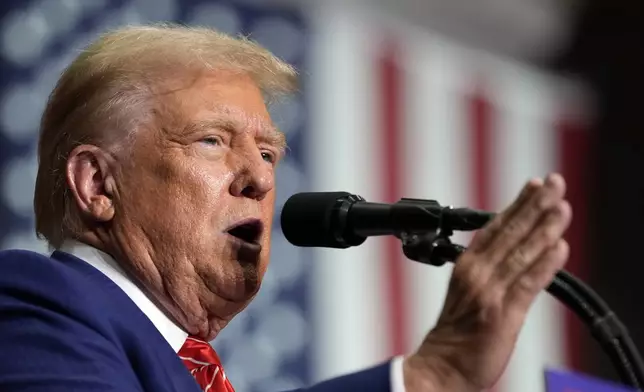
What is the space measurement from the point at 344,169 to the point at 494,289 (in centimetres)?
147

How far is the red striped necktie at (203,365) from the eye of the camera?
1.27 meters

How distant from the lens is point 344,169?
2.35 m

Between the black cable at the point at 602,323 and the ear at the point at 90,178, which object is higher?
the ear at the point at 90,178

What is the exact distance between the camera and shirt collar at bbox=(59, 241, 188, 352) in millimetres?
1274

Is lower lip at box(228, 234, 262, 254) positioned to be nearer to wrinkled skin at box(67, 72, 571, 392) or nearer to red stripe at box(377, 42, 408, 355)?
wrinkled skin at box(67, 72, 571, 392)

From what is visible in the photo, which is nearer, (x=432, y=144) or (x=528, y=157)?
(x=432, y=144)

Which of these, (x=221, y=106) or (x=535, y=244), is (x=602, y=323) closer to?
(x=535, y=244)

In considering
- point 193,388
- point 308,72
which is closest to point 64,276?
point 193,388

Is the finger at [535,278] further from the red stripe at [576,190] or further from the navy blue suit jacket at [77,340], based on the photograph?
the red stripe at [576,190]

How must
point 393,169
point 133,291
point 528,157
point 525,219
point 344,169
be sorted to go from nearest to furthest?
point 525,219 < point 133,291 < point 344,169 < point 393,169 < point 528,157

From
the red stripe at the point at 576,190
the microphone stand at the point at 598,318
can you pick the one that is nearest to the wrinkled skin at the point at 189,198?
the microphone stand at the point at 598,318

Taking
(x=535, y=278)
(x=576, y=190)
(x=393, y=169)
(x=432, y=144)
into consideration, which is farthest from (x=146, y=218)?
(x=576, y=190)

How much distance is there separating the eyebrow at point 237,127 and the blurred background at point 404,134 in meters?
0.39

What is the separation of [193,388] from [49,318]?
0.60 feet
